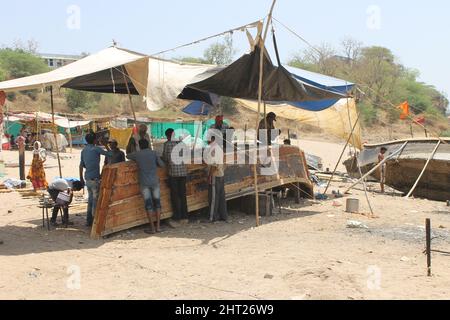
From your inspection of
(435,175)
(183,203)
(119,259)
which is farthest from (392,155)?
(119,259)

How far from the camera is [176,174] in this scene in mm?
9086

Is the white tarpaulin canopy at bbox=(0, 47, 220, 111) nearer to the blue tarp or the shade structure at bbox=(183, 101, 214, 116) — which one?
the blue tarp

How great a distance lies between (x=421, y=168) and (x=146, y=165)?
9.18m

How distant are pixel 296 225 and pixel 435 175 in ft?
22.1

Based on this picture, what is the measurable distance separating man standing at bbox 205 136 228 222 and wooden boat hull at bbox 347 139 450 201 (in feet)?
23.9

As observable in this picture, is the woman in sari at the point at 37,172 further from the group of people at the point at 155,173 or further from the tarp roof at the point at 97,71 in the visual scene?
the group of people at the point at 155,173

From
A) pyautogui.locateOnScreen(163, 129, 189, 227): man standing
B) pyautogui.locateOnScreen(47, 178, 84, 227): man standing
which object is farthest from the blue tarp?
pyautogui.locateOnScreen(47, 178, 84, 227): man standing

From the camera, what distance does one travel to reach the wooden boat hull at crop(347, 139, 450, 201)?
14195 millimetres

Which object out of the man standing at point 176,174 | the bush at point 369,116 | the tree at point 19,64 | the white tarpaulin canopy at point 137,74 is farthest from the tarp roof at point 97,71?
the tree at point 19,64

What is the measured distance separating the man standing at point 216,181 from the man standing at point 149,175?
1.20m

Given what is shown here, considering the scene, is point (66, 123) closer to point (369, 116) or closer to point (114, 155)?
point (114, 155)

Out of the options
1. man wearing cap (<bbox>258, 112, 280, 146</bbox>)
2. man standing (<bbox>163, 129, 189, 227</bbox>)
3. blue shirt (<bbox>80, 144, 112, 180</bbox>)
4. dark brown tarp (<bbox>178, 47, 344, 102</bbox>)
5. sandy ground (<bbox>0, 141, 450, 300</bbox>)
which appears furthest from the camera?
man wearing cap (<bbox>258, 112, 280, 146</bbox>)

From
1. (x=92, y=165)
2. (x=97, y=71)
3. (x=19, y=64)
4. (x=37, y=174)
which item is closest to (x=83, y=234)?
(x=92, y=165)

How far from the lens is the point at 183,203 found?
9.36 meters
